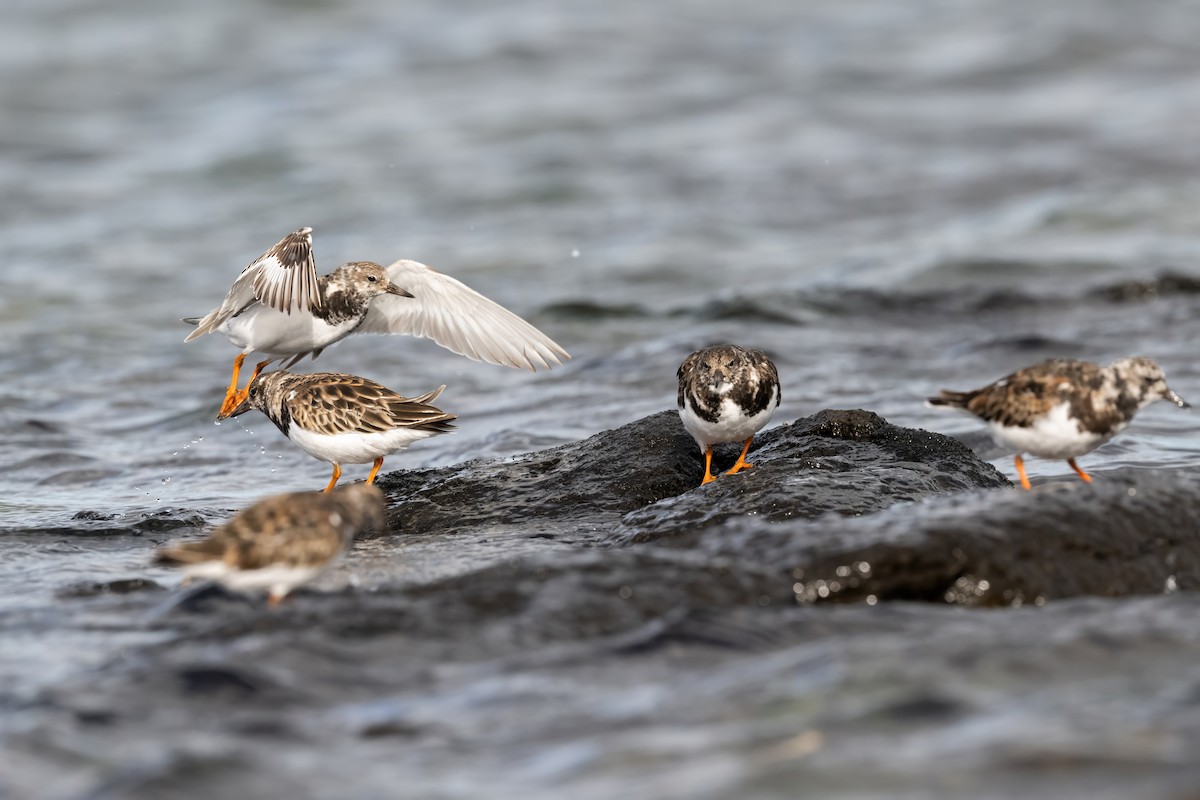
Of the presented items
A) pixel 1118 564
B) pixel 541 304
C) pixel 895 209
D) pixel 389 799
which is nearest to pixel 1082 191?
pixel 895 209

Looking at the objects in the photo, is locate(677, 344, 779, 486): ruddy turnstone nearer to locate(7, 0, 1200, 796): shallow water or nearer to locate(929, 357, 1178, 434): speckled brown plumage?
locate(7, 0, 1200, 796): shallow water

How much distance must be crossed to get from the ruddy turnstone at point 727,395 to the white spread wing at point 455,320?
205 cm

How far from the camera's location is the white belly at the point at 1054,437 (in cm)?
664

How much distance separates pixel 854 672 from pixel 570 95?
20813 millimetres

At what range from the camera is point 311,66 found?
26125 mm

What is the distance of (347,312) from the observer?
9.73 m

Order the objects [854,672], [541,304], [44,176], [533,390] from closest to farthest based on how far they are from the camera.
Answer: [854,672]
[533,390]
[541,304]
[44,176]

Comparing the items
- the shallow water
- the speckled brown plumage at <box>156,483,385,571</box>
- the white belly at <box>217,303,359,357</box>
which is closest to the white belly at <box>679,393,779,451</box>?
the shallow water

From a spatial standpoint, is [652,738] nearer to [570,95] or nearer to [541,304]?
[541,304]

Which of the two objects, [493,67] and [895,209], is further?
[493,67]

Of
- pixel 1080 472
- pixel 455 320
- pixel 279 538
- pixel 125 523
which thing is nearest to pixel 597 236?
pixel 455 320

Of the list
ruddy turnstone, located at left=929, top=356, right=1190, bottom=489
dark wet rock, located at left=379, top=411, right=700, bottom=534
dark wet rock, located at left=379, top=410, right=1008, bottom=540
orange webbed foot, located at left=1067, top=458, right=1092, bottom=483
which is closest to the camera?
ruddy turnstone, located at left=929, top=356, right=1190, bottom=489

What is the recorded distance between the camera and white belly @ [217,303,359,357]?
949cm

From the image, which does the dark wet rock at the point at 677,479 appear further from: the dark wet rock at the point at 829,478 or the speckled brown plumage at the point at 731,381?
the speckled brown plumage at the point at 731,381
